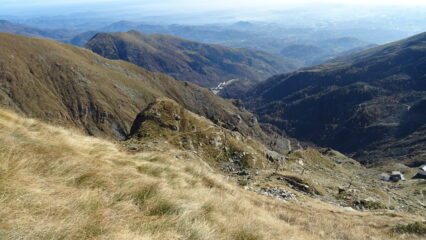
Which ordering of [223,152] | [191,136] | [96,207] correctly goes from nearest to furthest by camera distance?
[96,207] < [223,152] < [191,136]

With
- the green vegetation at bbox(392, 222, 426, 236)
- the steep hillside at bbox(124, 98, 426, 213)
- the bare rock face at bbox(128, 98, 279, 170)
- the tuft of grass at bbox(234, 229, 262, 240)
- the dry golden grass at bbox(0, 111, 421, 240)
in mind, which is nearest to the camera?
the dry golden grass at bbox(0, 111, 421, 240)

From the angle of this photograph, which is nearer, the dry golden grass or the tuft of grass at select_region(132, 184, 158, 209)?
the dry golden grass

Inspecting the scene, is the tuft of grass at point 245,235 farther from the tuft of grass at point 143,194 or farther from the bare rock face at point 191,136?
the bare rock face at point 191,136

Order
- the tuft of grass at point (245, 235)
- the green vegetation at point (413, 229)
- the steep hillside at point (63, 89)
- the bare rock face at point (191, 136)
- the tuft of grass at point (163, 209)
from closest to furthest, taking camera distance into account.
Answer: the tuft of grass at point (245, 235), the tuft of grass at point (163, 209), the green vegetation at point (413, 229), the bare rock face at point (191, 136), the steep hillside at point (63, 89)

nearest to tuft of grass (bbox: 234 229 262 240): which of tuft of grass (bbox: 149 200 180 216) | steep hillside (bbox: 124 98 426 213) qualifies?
tuft of grass (bbox: 149 200 180 216)

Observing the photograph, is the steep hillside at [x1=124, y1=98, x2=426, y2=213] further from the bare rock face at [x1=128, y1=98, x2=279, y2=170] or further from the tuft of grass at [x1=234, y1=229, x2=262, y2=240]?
the tuft of grass at [x1=234, y1=229, x2=262, y2=240]

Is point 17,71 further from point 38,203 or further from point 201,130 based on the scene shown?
point 38,203

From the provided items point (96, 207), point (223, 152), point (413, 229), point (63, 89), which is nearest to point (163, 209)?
point (96, 207)

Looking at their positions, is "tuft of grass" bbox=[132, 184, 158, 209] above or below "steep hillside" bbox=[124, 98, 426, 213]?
above

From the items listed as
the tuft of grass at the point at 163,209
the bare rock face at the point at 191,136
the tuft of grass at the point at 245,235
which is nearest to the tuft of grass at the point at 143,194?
the tuft of grass at the point at 163,209

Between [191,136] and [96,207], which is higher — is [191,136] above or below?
below

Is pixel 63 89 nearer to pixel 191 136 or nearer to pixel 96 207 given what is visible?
pixel 191 136
